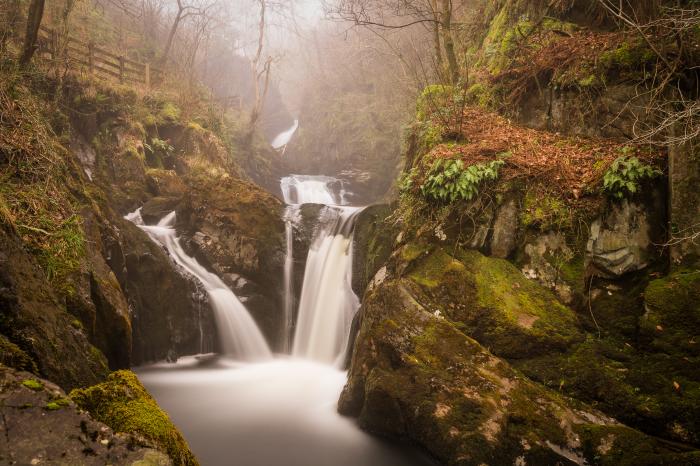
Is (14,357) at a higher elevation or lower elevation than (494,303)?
higher

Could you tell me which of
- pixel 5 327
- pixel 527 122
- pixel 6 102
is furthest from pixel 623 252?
pixel 6 102

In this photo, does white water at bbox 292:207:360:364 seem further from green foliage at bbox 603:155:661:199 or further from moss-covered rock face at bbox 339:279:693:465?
green foliage at bbox 603:155:661:199

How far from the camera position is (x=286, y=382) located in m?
8.08

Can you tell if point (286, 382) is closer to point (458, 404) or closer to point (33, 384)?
point (458, 404)

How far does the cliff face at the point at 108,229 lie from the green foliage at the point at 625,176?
21.8 feet

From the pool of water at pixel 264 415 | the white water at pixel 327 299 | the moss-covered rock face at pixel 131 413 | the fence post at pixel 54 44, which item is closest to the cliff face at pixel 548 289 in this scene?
the pool of water at pixel 264 415

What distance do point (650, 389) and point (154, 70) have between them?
22.0m

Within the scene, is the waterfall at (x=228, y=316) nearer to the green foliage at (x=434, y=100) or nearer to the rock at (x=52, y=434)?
the green foliage at (x=434, y=100)

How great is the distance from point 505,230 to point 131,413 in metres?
5.63

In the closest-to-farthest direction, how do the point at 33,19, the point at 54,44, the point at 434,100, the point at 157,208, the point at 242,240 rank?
1. the point at 33,19
2. the point at 434,100
3. the point at 242,240
4. the point at 54,44
5. the point at 157,208

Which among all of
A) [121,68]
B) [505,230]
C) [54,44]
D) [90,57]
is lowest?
[505,230]

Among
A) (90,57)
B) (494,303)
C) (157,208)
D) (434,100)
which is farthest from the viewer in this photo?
(90,57)

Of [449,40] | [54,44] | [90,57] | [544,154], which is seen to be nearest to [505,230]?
[544,154]

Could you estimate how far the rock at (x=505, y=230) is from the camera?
624 centimetres
